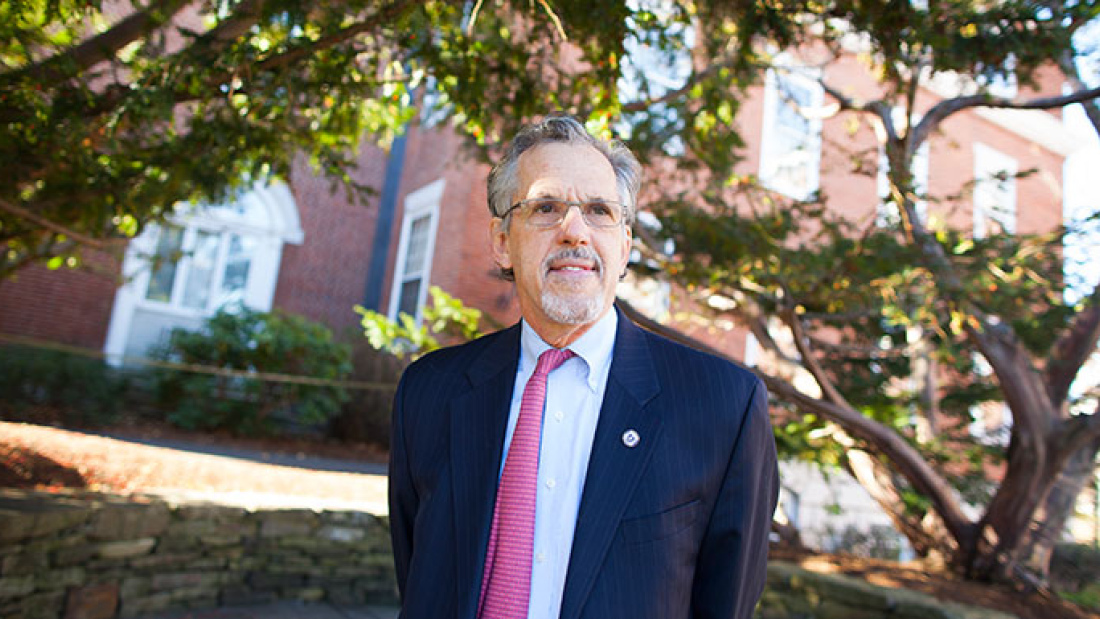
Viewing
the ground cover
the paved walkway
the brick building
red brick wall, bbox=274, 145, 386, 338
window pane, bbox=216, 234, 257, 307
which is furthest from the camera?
red brick wall, bbox=274, 145, 386, 338

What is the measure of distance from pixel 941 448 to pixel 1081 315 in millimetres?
1502

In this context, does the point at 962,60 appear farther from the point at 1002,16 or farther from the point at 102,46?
the point at 102,46

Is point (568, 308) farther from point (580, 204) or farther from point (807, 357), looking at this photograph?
point (807, 357)

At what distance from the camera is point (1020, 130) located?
16344 millimetres

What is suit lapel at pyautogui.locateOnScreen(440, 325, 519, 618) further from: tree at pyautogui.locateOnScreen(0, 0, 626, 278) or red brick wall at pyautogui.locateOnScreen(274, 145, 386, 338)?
red brick wall at pyautogui.locateOnScreen(274, 145, 386, 338)

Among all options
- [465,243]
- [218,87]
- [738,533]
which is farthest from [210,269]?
[738,533]

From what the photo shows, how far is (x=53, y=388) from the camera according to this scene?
9.84 metres

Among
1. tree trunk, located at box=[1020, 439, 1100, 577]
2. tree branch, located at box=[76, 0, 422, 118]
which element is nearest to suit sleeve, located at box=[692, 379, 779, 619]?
tree branch, located at box=[76, 0, 422, 118]

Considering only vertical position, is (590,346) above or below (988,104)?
below

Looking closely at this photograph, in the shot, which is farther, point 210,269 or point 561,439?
point 210,269

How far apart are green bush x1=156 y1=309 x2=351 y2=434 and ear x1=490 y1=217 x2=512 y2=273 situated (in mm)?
9335

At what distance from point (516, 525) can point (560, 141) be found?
0.96 metres

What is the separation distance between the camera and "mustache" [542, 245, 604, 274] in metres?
1.88

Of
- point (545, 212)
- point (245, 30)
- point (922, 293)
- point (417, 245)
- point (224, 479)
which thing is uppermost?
point (417, 245)
